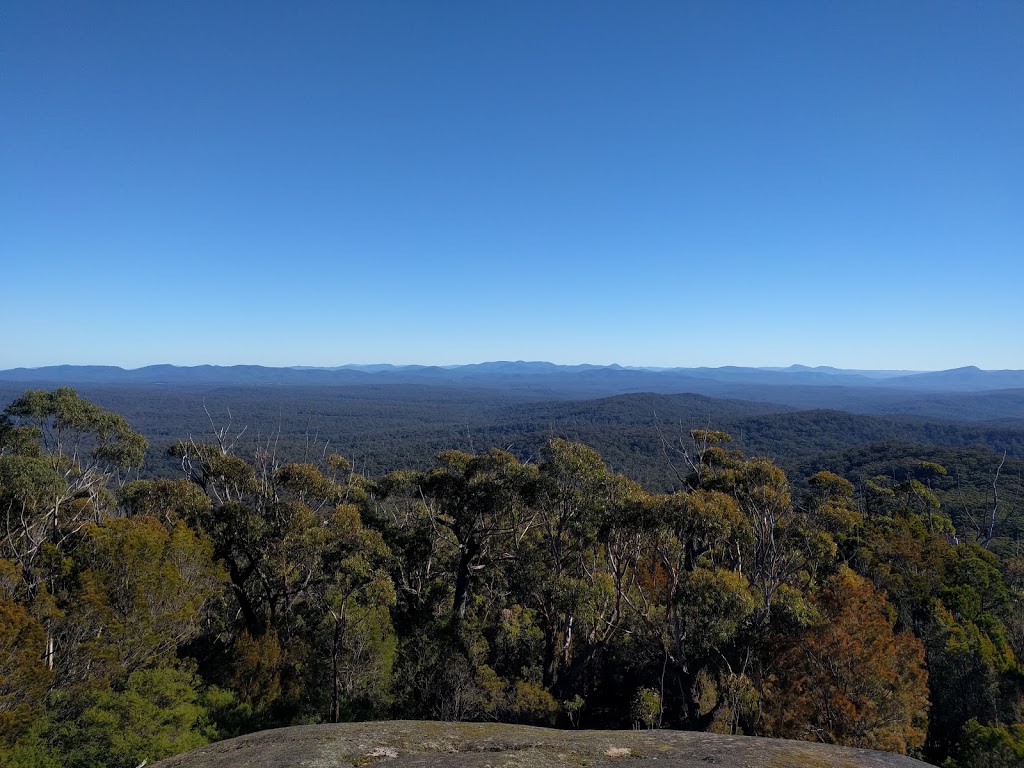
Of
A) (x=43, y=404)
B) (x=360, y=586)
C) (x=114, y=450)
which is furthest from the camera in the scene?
(x=114, y=450)

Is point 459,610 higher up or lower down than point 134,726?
lower down

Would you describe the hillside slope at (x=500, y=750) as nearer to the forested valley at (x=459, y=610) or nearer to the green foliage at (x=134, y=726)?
the green foliage at (x=134, y=726)

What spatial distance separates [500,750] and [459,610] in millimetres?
8421

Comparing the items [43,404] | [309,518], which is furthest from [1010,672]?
[43,404]

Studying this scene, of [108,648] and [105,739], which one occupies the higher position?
[108,648]

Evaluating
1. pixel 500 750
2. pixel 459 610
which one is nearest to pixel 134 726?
pixel 500 750

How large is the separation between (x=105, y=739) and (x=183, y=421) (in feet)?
703

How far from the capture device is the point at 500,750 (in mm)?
8781

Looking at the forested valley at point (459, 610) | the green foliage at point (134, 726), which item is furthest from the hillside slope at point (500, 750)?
the forested valley at point (459, 610)

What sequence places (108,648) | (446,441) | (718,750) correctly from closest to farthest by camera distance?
(718,750)
(108,648)
(446,441)

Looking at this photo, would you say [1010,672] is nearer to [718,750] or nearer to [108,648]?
[718,750]

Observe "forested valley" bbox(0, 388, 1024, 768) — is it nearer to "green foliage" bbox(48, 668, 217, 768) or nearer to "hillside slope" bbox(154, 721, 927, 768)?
"green foliage" bbox(48, 668, 217, 768)

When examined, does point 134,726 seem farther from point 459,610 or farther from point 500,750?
point 459,610

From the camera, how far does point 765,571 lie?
1536 centimetres
